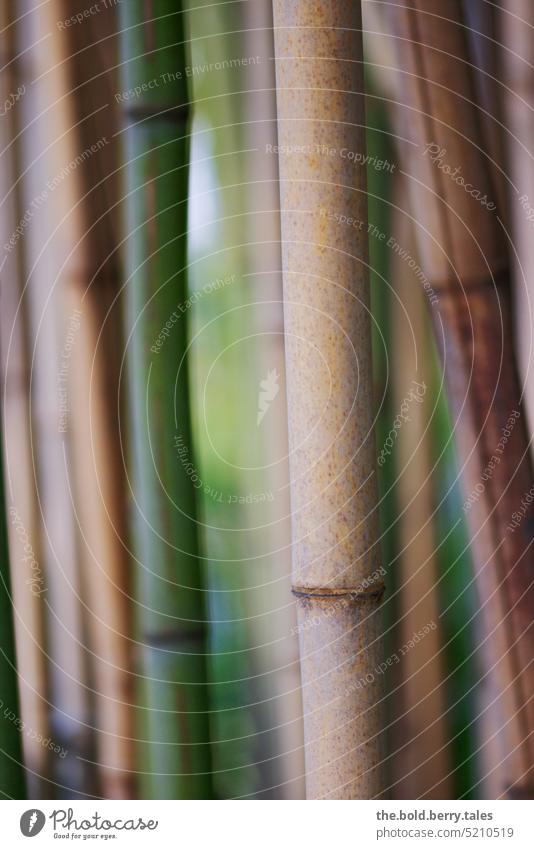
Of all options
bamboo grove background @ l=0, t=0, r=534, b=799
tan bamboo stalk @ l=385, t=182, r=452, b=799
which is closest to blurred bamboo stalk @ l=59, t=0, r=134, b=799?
bamboo grove background @ l=0, t=0, r=534, b=799

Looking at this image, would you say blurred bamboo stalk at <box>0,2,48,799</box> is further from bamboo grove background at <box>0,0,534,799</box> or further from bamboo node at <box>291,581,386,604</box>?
bamboo node at <box>291,581,386,604</box>

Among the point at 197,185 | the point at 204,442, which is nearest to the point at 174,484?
the point at 204,442

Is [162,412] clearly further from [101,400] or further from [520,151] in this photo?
[520,151]

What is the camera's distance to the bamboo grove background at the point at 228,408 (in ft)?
1.26

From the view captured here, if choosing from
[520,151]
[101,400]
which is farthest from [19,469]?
[520,151]

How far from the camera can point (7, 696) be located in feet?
1.36

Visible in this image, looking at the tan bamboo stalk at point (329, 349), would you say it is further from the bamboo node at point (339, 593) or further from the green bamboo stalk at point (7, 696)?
the green bamboo stalk at point (7, 696)

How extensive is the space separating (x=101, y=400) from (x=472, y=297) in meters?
0.17

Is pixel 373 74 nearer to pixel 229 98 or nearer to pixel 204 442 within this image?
pixel 229 98

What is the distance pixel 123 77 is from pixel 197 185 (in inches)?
2.2

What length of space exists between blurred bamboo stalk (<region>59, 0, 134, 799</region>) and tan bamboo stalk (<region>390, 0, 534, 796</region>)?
5.1 inches

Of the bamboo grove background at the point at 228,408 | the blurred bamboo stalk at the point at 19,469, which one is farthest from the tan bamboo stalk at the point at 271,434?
the blurred bamboo stalk at the point at 19,469

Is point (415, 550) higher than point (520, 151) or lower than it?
lower

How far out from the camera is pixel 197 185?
0.40m
